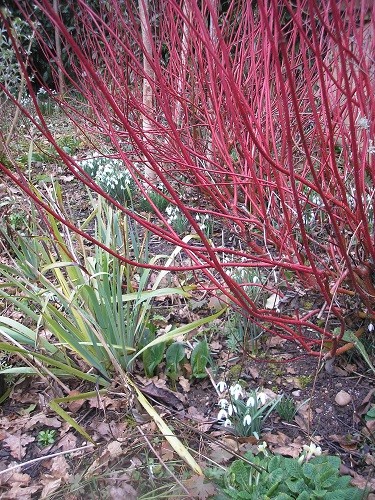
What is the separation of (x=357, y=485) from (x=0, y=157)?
397 centimetres

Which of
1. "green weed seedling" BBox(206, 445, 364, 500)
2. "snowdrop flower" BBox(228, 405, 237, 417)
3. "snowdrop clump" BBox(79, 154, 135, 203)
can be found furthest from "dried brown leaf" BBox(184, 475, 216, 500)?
"snowdrop clump" BBox(79, 154, 135, 203)

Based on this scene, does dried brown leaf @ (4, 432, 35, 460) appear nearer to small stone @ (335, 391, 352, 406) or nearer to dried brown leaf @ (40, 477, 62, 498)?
dried brown leaf @ (40, 477, 62, 498)

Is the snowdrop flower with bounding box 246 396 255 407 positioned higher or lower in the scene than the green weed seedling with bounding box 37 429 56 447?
lower

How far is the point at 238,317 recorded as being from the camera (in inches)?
78.0

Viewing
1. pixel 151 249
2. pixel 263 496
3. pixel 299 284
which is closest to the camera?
pixel 263 496

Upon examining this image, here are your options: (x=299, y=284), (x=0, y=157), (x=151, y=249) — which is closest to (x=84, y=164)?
(x=0, y=157)

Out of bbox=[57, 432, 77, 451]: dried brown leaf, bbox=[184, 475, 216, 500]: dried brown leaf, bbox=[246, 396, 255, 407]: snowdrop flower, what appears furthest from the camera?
bbox=[57, 432, 77, 451]: dried brown leaf

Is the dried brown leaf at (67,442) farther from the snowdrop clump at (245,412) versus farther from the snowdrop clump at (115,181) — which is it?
the snowdrop clump at (115,181)

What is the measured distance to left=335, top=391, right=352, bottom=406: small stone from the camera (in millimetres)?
1694

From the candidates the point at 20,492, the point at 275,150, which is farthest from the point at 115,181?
the point at 20,492

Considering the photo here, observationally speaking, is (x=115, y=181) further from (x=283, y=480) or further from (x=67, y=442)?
(x=283, y=480)

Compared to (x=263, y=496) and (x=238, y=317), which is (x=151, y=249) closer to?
(x=238, y=317)

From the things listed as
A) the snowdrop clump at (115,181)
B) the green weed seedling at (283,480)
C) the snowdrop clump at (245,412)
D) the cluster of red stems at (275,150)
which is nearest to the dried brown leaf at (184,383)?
the snowdrop clump at (245,412)

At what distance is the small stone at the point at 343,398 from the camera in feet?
5.56
